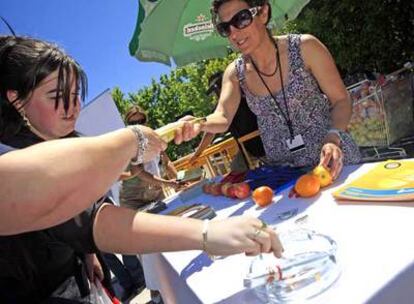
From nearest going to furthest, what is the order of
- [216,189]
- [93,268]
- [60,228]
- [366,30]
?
[60,228] → [93,268] → [216,189] → [366,30]

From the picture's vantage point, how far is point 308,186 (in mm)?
1587

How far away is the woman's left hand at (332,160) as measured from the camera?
1.72m

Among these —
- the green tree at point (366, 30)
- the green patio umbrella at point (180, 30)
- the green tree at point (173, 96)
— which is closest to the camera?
the green patio umbrella at point (180, 30)

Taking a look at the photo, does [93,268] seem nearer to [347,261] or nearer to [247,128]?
[347,261]

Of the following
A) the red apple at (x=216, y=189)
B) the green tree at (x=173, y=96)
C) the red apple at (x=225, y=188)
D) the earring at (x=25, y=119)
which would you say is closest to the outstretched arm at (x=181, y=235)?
the earring at (x=25, y=119)

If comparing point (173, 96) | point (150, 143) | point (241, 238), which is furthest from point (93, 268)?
point (173, 96)

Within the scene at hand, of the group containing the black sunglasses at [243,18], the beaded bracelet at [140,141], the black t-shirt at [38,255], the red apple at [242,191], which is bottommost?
the red apple at [242,191]

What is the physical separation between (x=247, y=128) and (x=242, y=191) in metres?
1.43

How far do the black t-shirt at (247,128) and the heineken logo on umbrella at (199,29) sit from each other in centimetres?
102

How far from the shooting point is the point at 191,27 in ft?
12.5

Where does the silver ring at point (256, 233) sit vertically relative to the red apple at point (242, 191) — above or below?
above

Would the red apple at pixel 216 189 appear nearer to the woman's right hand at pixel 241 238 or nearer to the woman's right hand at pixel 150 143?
the woman's right hand at pixel 150 143

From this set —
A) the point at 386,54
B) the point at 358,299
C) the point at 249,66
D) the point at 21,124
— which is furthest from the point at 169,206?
the point at 386,54

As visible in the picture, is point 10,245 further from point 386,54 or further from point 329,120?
point 386,54
